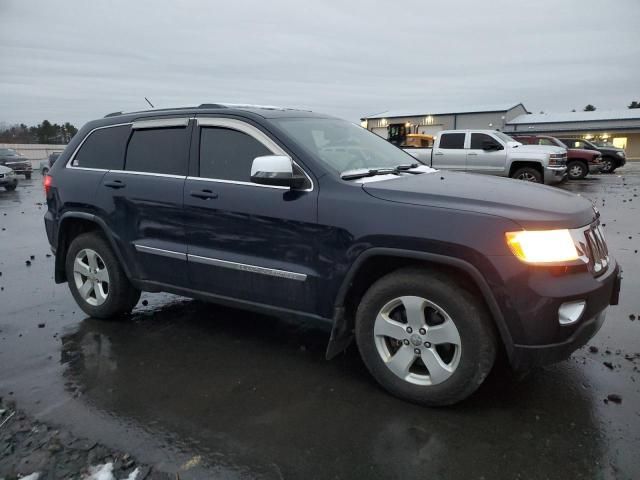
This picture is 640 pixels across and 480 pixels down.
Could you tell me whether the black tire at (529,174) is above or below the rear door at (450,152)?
below

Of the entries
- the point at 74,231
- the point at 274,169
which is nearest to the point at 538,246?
the point at 274,169

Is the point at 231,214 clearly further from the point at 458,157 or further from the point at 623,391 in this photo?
the point at 458,157

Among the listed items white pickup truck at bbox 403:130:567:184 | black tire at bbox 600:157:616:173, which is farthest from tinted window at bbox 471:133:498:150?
black tire at bbox 600:157:616:173

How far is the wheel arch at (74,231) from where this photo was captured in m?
4.44

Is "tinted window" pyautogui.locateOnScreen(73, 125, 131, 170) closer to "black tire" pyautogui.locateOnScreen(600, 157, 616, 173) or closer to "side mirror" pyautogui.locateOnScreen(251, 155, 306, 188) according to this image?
"side mirror" pyautogui.locateOnScreen(251, 155, 306, 188)

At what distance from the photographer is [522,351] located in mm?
2824

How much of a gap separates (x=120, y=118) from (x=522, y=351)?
390 cm

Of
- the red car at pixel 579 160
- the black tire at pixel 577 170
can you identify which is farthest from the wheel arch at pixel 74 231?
the black tire at pixel 577 170

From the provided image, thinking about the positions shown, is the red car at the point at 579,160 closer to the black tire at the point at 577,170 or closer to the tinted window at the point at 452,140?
the black tire at the point at 577,170

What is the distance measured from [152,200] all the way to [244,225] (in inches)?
38.4

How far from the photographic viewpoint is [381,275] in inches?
132

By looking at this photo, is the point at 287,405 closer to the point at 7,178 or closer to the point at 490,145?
the point at 490,145

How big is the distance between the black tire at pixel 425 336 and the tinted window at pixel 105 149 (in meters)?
2.70

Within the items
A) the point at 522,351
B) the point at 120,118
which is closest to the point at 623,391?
the point at 522,351
